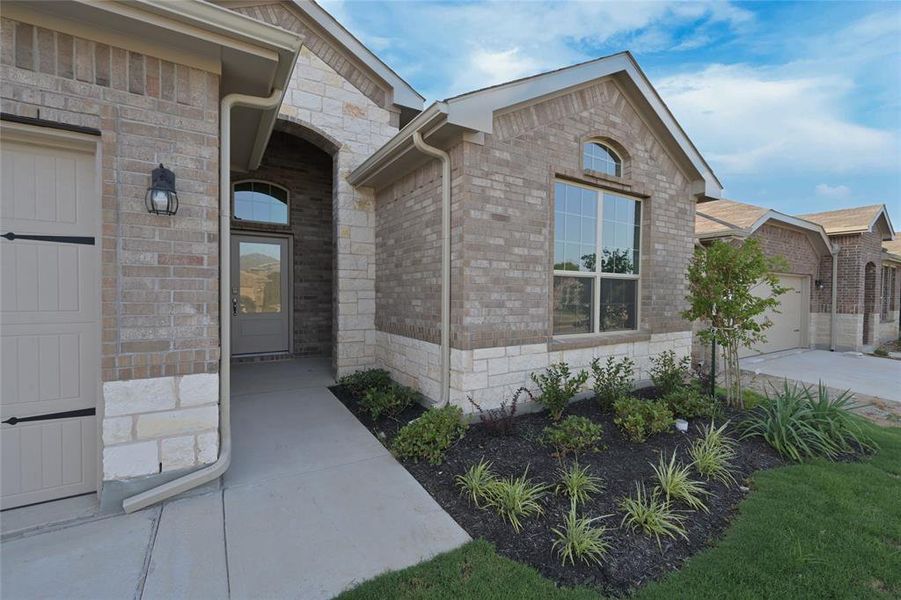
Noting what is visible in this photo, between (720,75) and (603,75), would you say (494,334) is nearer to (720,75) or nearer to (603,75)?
(603,75)

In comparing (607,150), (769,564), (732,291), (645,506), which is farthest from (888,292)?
(645,506)

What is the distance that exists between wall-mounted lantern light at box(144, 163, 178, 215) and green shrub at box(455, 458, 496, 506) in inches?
119

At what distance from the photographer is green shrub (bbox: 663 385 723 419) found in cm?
488

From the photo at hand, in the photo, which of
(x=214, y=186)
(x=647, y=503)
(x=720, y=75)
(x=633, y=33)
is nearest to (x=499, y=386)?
(x=647, y=503)

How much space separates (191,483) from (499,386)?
310cm

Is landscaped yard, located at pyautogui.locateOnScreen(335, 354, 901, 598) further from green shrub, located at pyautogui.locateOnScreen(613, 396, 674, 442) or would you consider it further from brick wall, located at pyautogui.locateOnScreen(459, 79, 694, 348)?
brick wall, located at pyautogui.locateOnScreen(459, 79, 694, 348)

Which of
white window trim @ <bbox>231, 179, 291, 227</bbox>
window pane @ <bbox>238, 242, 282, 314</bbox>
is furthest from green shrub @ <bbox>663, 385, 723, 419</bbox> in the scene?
white window trim @ <bbox>231, 179, 291, 227</bbox>

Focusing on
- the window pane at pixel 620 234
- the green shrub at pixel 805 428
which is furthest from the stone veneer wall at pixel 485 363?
the green shrub at pixel 805 428

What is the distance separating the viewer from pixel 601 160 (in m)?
5.73

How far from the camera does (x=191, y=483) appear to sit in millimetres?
2842

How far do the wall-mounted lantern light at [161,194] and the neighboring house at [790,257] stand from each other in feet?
31.9

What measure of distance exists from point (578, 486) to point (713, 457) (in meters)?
1.55

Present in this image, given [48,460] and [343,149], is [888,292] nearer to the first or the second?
[343,149]

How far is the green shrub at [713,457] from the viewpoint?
347 cm
